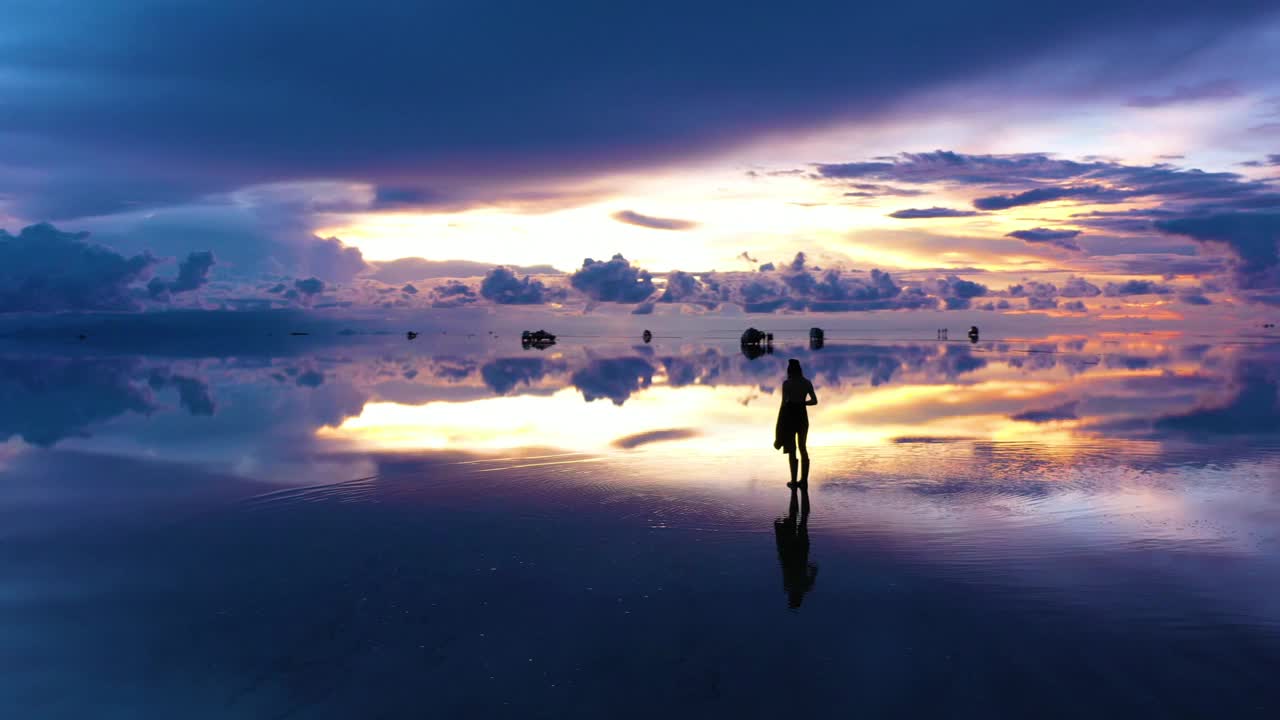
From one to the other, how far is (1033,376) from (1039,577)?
133 feet

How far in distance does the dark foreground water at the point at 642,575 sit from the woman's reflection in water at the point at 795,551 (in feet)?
0.17

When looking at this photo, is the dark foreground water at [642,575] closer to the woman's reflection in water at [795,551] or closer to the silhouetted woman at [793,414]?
the woman's reflection in water at [795,551]

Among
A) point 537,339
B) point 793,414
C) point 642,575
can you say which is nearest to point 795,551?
point 642,575

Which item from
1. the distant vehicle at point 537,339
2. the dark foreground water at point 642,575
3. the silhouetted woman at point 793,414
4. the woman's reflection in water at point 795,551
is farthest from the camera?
the distant vehicle at point 537,339

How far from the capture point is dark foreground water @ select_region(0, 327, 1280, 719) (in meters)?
6.89

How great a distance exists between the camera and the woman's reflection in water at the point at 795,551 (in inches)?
364

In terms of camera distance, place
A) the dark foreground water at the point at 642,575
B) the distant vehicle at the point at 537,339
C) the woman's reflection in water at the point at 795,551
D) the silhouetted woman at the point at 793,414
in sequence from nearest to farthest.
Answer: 1. the dark foreground water at the point at 642,575
2. the woman's reflection in water at the point at 795,551
3. the silhouetted woman at the point at 793,414
4. the distant vehicle at the point at 537,339

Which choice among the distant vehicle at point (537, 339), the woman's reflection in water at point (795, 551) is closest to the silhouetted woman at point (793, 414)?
the woman's reflection in water at point (795, 551)

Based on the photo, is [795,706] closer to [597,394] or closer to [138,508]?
[138,508]

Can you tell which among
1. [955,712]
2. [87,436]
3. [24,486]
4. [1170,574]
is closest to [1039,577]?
[1170,574]

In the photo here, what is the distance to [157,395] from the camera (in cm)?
3741

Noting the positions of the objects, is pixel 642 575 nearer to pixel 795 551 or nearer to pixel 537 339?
pixel 795 551

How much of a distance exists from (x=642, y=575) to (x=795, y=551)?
2.30m

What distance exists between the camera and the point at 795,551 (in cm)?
1070
